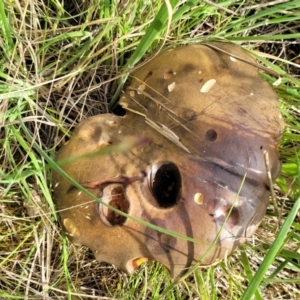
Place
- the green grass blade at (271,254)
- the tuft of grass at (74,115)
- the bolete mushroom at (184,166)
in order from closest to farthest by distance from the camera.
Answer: the green grass blade at (271,254) → the bolete mushroom at (184,166) → the tuft of grass at (74,115)

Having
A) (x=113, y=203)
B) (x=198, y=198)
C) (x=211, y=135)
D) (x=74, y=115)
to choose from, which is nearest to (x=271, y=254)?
(x=198, y=198)

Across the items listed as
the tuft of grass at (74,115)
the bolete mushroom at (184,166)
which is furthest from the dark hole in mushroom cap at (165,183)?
the tuft of grass at (74,115)

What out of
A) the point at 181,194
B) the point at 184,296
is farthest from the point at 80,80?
the point at 184,296

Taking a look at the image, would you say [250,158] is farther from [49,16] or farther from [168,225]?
[49,16]

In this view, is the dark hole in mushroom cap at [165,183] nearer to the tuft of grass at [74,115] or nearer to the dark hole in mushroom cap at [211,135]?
the dark hole in mushroom cap at [211,135]

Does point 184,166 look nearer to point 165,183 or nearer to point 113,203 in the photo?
point 165,183

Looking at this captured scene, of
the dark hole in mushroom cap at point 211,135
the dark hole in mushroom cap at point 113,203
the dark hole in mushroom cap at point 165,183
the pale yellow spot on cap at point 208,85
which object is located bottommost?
the dark hole in mushroom cap at point 113,203

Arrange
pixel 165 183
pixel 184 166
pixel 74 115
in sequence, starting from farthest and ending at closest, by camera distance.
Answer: pixel 74 115, pixel 165 183, pixel 184 166
